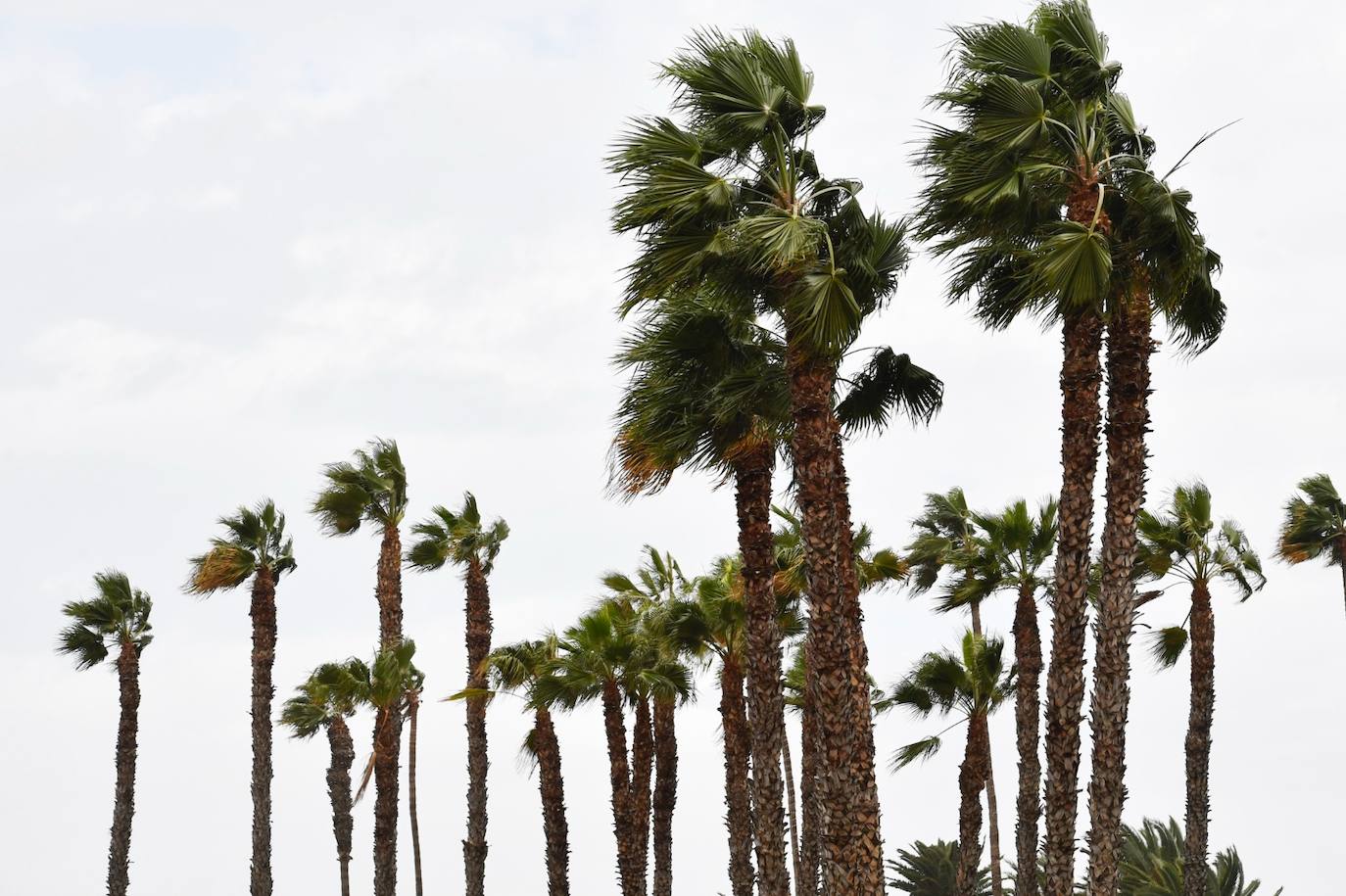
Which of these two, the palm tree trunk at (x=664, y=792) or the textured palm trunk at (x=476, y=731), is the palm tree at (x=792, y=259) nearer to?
the palm tree trunk at (x=664, y=792)

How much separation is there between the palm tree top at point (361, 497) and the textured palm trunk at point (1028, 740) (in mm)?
17596

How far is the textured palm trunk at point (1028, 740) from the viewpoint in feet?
115

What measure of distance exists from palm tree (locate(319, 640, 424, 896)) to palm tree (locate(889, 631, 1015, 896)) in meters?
14.3

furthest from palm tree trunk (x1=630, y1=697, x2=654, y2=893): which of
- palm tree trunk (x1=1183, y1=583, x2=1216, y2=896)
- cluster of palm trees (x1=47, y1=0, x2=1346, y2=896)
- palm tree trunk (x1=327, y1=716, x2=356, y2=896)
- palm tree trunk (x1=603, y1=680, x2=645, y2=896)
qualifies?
palm tree trunk (x1=327, y1=716, x2=356, y2=896)

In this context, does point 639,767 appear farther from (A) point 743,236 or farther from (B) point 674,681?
(A) point 743,236

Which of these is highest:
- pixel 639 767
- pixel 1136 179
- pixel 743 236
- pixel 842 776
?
pixel 1136 179

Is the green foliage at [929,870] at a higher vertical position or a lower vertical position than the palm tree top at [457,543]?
lower

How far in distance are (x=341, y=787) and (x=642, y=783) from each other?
29.3 metres

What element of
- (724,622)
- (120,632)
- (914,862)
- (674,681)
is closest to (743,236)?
(724,622)

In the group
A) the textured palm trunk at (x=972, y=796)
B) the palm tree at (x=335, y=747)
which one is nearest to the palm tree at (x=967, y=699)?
the textured palm trunk at (x=972, y=796)

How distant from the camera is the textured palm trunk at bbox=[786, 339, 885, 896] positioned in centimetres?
1820

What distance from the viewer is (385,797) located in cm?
4312

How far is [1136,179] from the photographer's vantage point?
2067 centimetres

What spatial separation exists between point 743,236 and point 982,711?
1950 centimetres
